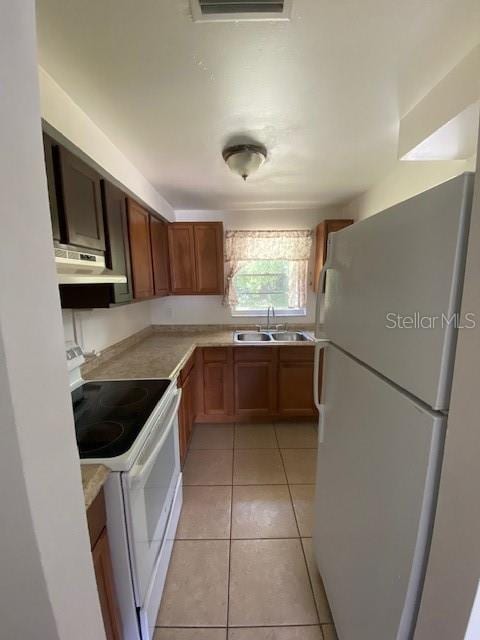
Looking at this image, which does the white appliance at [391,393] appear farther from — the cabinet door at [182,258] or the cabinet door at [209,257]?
the cabinet door at [182,258]

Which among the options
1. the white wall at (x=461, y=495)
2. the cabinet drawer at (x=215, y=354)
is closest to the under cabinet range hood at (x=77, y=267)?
the white wall at (x=461, y=495)

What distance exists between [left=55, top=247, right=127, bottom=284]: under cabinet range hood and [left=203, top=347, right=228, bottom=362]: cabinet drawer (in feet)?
4.84

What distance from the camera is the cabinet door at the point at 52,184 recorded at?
1.08m

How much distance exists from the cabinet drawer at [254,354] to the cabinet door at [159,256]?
952mm

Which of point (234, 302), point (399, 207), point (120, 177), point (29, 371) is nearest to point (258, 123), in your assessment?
point (120, 177)

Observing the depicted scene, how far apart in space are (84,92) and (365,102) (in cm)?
131

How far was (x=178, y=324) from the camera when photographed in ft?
11.2

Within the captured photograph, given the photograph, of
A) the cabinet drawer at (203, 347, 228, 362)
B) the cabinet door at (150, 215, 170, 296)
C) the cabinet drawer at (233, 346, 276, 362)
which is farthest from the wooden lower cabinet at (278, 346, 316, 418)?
the cabinet door at (150, 215, 170, 296)

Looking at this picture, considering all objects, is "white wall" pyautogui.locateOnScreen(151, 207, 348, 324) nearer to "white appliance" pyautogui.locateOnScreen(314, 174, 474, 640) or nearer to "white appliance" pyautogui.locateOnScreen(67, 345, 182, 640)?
"white appliance" pyautogui.locateOnScreen(67, 345, 182, 640)

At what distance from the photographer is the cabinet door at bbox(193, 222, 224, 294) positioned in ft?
9.68

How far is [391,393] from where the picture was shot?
771 mm

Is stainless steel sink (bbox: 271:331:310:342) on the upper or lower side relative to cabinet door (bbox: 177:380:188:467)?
upper

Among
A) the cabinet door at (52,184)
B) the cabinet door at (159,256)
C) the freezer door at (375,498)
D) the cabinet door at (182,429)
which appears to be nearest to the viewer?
the freezer door at (375,498)

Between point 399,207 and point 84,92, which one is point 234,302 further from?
point 399,207
